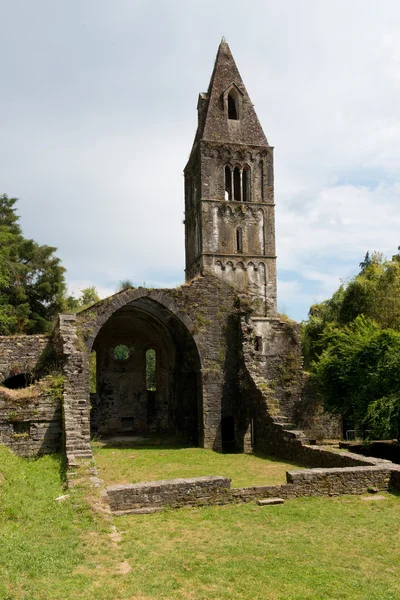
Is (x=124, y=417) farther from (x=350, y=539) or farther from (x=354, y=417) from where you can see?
(x=350, y=539)

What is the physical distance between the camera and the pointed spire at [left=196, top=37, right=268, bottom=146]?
39312mm

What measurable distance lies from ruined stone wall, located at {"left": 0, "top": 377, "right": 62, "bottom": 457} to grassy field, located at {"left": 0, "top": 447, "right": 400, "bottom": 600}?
5828 mm

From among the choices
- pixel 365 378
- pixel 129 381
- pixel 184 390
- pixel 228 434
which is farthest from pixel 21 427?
pixel 129 381

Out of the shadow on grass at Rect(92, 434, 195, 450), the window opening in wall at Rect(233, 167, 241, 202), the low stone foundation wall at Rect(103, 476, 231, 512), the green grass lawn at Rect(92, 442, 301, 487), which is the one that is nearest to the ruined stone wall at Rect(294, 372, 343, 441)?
the green grass lawn at Rect(92, 442, 301, 487)

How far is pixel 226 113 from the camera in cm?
3972

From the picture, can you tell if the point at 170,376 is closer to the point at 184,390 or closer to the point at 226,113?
the point at 184,390

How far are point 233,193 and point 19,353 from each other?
24.0 m

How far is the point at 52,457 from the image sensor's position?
1509 cm

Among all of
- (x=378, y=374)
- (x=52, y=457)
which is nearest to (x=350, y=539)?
(x=378, y=374)

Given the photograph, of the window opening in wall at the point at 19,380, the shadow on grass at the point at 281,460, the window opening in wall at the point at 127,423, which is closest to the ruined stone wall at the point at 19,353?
the window opening in wall at the point at 19,380

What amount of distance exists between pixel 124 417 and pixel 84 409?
10.9 meters

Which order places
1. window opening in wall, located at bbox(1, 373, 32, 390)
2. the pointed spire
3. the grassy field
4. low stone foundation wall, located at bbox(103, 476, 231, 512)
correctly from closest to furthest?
1. the grassy field
2. low stone foundation wall, located at bbox(103, 476, 231, 512)
3. window opening in wall, located at bbox(1, 373, 32, 390)
4. the pointed spire

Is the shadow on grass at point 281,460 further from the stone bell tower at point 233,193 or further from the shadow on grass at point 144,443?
the stone bell tower at point 233,193

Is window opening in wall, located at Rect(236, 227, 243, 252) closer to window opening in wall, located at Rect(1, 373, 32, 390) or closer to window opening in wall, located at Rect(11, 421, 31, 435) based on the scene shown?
window opening in wall, located at Rect(1, 373, 32, 390)
